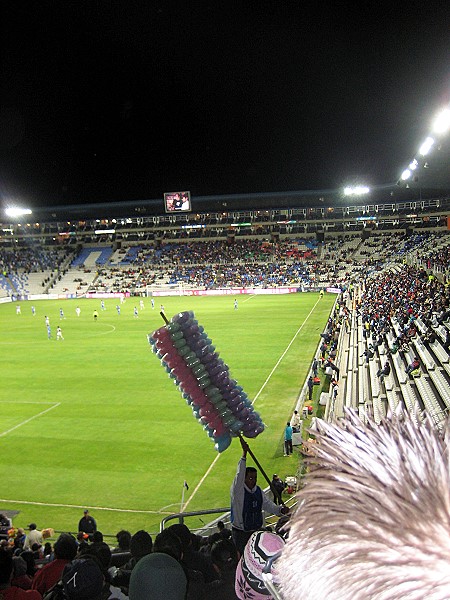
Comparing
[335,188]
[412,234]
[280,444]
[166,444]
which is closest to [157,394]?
[166,444]

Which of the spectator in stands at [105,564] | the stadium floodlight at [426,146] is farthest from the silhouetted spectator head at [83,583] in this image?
the stadium floodlight at [426,146]

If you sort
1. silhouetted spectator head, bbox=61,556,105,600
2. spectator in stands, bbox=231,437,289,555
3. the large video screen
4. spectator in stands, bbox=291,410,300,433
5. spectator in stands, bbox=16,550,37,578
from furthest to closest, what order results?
the large video screen → spectator in stands, bbox=291,410,300,433 → spectator in stands, bbox=16,550,37,578 → spectator in stands, bbox=231,437,289,555 → silhouetted spectator head, bbox=61,556,105,600

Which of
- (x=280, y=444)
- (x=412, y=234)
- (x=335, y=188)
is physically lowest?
(x=280, y=444)

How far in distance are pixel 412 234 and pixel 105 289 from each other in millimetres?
44532

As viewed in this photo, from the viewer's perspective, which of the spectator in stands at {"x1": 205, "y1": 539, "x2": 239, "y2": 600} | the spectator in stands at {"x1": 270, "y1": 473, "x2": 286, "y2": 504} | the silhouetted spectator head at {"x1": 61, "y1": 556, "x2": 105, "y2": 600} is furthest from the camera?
the spectator in stands at {"x1": 270, "y1": 473, "x2": 286, "y2": 504}

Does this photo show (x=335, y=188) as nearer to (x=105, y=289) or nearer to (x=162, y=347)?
(x=105, y=289)

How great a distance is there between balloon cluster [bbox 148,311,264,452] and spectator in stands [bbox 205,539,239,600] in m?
1.57

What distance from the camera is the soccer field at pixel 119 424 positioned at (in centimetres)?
1185

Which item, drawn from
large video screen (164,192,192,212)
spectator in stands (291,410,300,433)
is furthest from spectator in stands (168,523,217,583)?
large video screen (164,192,192,212)

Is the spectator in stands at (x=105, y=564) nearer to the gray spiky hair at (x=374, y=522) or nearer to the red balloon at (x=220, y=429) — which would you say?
the red balloon at (x=220, y=429)

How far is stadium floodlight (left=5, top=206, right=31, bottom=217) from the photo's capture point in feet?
263

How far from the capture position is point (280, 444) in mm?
14719

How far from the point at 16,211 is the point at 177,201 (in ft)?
90.0

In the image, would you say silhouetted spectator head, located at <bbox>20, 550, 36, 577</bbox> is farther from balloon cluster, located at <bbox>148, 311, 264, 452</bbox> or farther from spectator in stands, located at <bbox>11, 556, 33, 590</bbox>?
balloon cluster, located at <bbox>148, 311, 264, 452</bbox>
